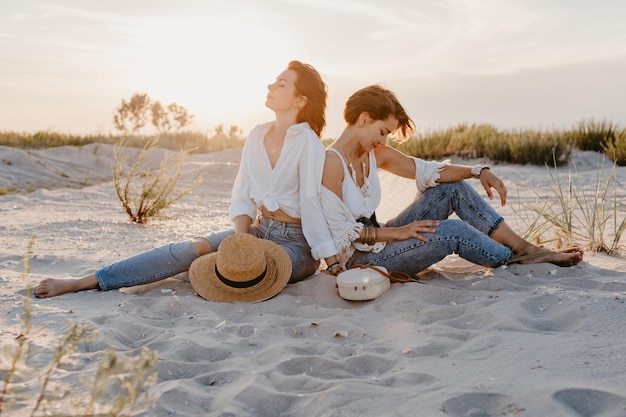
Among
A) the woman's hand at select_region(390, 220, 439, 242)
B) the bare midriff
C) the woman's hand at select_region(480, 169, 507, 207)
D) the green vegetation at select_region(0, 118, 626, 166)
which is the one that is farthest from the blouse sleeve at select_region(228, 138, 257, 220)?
the green vegetation at select_region(0, 118, 626, 166)

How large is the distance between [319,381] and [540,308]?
140 centimetres

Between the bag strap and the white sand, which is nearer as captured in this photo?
the white sand

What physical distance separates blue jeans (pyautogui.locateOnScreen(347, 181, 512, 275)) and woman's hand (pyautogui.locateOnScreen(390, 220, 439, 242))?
27 millimetres

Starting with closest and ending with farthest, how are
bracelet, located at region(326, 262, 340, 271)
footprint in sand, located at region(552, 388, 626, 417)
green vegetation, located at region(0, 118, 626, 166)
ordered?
footprint in sand, located at region(552, 388, 626, 417)
bracelet, located at region(326, 262, 340, 271)
green vegetation, located at region(0, 118, 626, 166)

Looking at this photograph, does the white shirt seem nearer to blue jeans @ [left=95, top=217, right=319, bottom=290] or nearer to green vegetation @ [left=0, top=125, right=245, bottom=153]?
blue jeans @ [left=95, top=217, right=319, bottom=290]

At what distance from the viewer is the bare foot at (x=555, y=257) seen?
14.0ft

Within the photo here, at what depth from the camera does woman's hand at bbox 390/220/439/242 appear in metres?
4.07

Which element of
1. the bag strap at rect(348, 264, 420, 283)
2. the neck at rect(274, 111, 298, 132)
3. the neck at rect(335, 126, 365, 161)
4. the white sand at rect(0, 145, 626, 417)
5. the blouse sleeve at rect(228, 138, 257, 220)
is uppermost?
the neck at rect(274, 111, 298, 132)

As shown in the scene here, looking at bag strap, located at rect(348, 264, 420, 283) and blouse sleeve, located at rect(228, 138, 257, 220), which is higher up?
blouse sleeve, located at rect(228, 138, 257, 220)

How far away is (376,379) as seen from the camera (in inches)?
104

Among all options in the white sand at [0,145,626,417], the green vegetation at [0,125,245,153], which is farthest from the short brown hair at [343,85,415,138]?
the green vegetation at [0,125,245,153]

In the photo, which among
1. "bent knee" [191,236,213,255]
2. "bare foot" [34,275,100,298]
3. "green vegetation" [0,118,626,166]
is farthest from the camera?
"green vegetation" [0,118,626,166]

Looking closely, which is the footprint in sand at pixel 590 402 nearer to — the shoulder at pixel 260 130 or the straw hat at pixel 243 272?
the straw hat at pixel 243 272

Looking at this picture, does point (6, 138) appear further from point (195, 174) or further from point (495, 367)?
point (495, 367)
